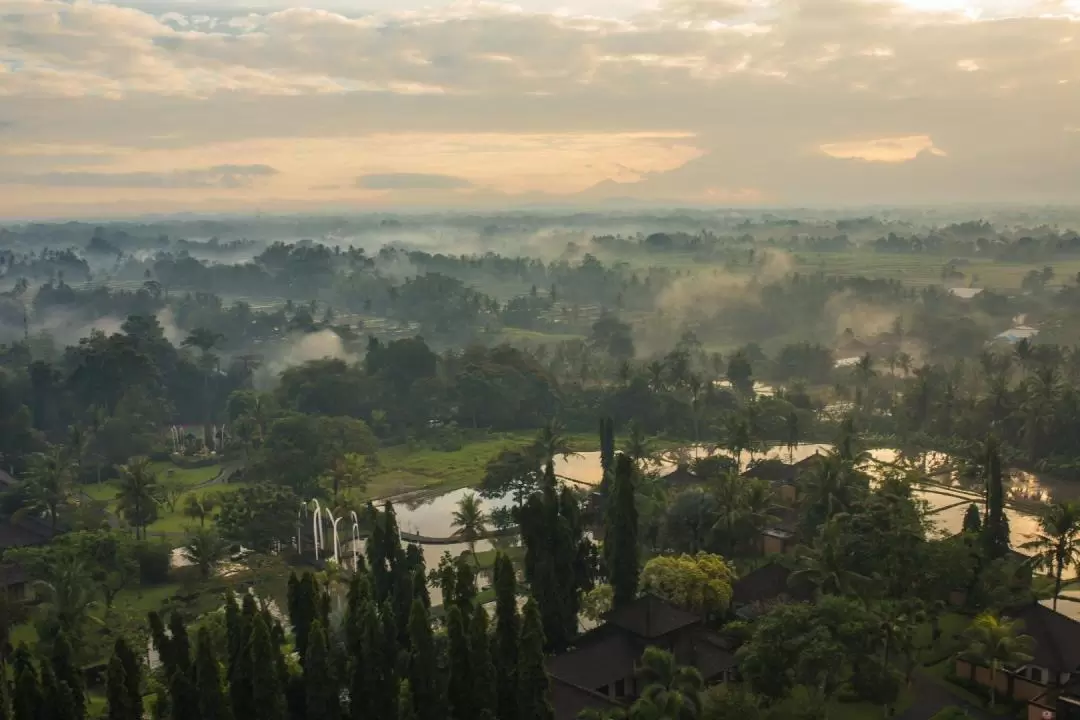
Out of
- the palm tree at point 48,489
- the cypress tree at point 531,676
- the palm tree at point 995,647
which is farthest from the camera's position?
the palm tree at point 48,489

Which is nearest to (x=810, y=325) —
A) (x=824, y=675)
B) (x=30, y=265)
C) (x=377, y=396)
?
(x=377, y=396)

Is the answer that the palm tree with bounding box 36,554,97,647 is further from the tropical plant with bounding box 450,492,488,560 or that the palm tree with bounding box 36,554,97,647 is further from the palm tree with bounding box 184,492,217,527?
the tropical plant with bounding box 450,492,488,560

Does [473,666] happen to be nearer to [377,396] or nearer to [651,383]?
[651,383]

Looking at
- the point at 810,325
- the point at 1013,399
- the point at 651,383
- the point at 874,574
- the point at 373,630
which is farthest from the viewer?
the point at 810,325

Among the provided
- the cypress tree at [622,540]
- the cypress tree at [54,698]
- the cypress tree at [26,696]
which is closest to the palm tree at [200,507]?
the cypress tree at [622,540]

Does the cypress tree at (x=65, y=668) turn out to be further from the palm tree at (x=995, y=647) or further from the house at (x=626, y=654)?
the palm tree at (x=995, y=647)

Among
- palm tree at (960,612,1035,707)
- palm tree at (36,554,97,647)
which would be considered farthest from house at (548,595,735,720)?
palm tree at (36,554,97,647)
